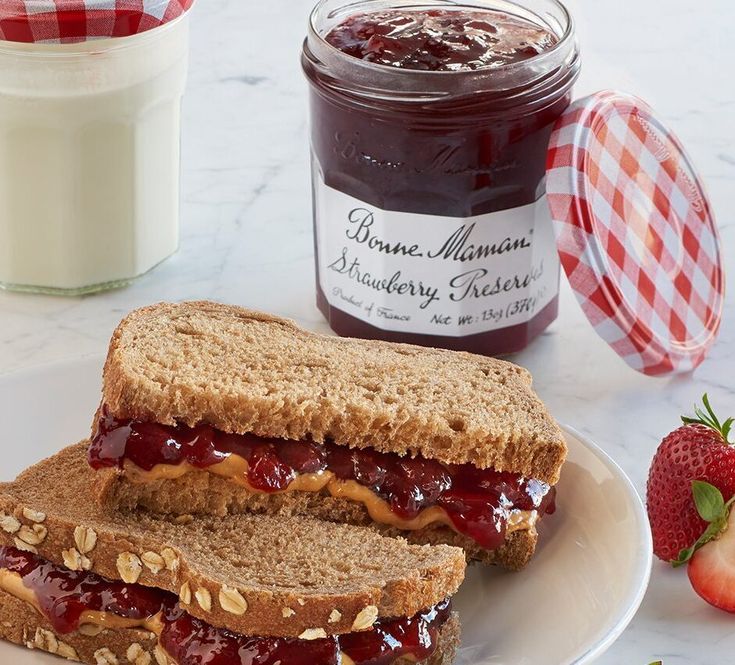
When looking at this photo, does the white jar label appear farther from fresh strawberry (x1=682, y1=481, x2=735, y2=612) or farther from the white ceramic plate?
fresh strawberry (x1=682, y1=481, x2=735, y2=612)

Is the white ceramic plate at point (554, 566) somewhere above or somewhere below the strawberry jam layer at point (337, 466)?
below

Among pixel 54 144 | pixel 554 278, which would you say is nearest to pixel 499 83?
pixel 554 278

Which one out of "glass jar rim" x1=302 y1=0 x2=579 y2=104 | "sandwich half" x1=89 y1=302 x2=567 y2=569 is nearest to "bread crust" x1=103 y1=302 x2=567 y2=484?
"sandwich half" x1=89 y1=302 x2=567 y2=569

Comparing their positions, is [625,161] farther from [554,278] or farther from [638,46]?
[638,46]

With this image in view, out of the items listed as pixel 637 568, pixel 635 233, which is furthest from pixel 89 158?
pixel 637 568

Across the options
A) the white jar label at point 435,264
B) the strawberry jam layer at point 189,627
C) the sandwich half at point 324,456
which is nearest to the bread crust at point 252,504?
the sandwich half at point 324,456

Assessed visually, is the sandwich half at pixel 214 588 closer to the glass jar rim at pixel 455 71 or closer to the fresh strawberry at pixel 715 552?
the fresh strawberry at pixel 715 552

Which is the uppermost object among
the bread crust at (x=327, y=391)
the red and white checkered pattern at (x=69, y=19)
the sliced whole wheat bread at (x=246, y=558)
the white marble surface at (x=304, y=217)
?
the red and white checkered pattern at (x=69, y=19)

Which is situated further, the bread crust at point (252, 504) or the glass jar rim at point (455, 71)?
the glass jar rim at point (455, 71)
